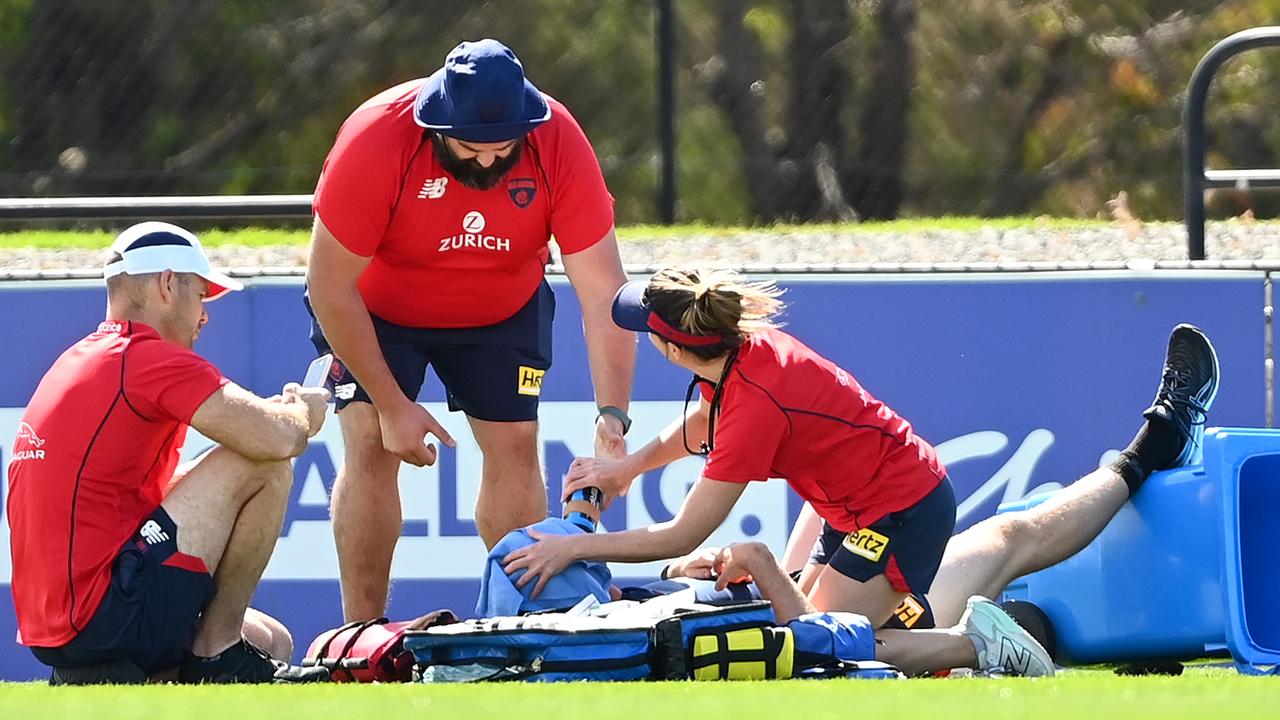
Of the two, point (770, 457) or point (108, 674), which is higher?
point (770, 457)

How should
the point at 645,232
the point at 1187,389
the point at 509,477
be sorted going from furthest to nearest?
the point at 645,232, the point at 1187,389, the point at 509,477

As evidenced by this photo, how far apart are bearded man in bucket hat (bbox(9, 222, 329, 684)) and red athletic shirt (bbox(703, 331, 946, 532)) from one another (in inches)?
47.0

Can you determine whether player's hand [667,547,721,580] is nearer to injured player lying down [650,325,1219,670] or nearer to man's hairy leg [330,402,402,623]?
injured player lying down [650,325,1219,670]

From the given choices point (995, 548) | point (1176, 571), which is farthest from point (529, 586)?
point (1176, 571)

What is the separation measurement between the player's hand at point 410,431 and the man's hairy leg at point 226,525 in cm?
35

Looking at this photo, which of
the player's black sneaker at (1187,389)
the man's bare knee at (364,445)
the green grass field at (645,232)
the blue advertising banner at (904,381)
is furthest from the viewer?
the green grass field at (645,232)

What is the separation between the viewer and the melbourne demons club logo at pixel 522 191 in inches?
218

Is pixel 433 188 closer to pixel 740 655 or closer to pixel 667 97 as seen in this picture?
pixel 740 655

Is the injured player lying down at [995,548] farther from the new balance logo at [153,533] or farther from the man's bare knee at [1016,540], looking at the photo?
the new balance logo at [153,533]

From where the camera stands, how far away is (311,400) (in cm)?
531

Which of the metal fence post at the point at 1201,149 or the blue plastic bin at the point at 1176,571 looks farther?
the metal fence post at the point at 1201,149

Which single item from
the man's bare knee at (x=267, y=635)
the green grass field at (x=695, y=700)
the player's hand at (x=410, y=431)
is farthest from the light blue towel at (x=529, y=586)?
the man's bare knee at (x=267, y=635)

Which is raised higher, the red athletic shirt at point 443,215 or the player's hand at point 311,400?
the red athletic shirt at point 443,215

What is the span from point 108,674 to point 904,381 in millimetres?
2926
